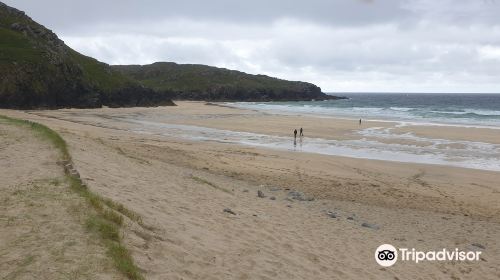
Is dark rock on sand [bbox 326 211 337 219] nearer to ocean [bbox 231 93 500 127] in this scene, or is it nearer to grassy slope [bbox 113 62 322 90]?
ocean [bbox 231 93 500 127]

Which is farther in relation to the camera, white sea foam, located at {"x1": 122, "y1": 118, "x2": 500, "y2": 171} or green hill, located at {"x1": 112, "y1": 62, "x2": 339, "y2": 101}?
green hill, located at {"x1": 112, "y1": 62, "x2": 339, "y2": 101}

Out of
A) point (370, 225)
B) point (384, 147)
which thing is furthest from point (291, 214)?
point (384, 147)

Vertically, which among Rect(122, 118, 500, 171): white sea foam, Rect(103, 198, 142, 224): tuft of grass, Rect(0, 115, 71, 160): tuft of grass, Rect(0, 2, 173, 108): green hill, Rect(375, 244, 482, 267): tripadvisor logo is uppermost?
Rect(0, 2, 173, 108): green hill

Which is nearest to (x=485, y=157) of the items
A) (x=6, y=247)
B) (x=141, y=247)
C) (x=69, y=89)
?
(x=141, y=247)

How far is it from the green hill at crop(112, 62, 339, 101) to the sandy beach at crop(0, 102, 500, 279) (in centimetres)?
11015

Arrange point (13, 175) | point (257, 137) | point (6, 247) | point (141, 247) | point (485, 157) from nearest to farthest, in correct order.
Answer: point (6, 247)
point (141, 247)
point (13, 175)
point (485, 157)
point (257, 137)

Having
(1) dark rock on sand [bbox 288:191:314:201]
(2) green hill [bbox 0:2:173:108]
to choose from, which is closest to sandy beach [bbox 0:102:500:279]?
(1) dark rock on sand [bbox 288:191:314:201]

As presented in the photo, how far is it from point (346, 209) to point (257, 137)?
947 inches

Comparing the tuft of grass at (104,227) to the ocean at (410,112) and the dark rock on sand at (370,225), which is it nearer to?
the dark rock on sand at (370,225)

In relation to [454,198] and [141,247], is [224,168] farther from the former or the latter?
[141,247]

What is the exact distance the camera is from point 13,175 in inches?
461

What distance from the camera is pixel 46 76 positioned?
2211 inches

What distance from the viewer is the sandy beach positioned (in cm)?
876

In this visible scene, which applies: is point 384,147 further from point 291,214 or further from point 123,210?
point 123,210
